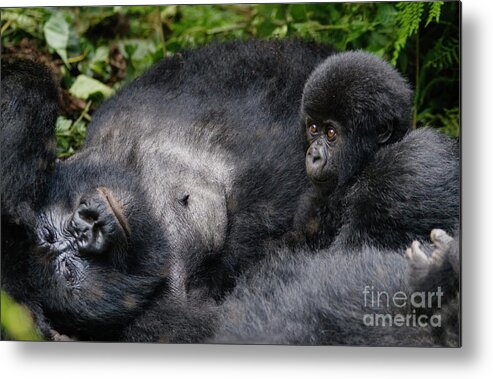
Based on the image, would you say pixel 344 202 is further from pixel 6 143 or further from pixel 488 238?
pixel 6 143

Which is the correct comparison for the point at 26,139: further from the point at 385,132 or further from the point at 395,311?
the point at 395,311

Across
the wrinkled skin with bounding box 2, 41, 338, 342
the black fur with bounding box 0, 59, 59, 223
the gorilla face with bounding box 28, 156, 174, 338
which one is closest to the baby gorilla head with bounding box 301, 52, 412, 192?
the wrinkled skin with bounding box 2, 41, 338, 342

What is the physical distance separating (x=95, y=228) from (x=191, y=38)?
0.86 m

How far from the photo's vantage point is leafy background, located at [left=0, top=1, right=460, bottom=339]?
249 centimetres

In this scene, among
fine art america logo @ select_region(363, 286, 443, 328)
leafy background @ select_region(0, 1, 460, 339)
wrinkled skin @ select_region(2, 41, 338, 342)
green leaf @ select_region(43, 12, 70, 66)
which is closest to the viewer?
fine art america logo @ select_region(363, 286, 443, 328)

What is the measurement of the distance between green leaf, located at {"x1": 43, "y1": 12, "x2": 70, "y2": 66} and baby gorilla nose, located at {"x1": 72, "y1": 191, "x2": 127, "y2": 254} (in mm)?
649

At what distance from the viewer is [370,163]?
7.85 ft

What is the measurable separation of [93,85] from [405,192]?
42.1 inches

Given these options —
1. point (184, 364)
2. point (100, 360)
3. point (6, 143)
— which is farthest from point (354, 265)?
point (6, 143)

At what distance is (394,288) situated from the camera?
2.28 meters

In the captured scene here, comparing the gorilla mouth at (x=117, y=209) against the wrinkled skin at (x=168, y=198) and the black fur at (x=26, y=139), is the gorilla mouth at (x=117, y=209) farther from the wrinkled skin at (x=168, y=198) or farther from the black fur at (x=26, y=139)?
the black fur at (x=26, y=139)

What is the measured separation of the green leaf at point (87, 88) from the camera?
2.79 m

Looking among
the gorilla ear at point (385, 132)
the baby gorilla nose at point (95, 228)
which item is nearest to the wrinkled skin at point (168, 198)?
the baby gorilla nose at point (95, 228)

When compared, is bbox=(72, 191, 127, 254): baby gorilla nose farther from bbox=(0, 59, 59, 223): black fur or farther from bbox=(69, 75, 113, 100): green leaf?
bbox=(69, 75, 113, 100): green leaf
